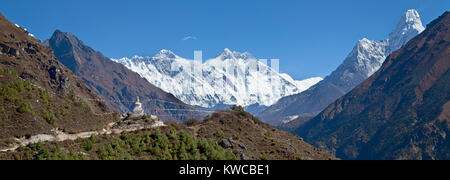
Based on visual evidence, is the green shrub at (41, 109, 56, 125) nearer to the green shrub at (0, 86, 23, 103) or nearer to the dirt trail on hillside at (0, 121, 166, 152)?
the dirt trail on hillside at (0, 121, 166, 152)

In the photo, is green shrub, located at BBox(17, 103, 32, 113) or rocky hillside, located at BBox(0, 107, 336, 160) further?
green shrub, located at BBox(17, 103, 32, 113)

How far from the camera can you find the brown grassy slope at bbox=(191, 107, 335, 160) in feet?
266

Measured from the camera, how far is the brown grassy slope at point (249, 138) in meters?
81.1

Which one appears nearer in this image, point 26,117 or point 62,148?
point 62,148

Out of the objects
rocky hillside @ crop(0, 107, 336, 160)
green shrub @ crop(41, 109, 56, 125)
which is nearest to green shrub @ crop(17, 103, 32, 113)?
green shrub @ crop(41, 109, 56, 125)

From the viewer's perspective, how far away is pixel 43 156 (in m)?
55.7

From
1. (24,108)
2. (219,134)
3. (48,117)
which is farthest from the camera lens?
(219,134)

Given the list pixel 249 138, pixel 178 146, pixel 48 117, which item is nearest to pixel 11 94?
pixel 48 117

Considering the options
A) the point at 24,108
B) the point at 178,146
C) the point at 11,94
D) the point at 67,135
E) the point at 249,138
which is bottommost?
the point at 178,146

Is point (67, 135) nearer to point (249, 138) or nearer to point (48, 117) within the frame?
point (48, 117)

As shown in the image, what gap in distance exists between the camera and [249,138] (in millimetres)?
91000
